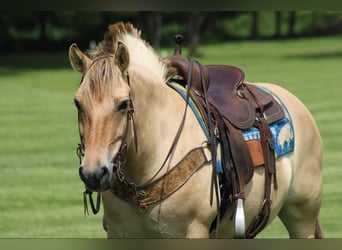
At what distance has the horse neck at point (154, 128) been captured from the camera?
3877 mm

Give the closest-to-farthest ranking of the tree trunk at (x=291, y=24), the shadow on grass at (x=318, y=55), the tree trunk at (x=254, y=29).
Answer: the shadow on grass at (x=318, y=55)
the tree trunk at (x=291, y=24)
the tree trunk at (x=254, y=29)

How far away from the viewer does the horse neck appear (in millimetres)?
3877

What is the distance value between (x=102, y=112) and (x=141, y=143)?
527mm

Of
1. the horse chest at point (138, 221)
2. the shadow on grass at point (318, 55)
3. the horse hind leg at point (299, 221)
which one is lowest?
the shadow on grass at point (318, 55)

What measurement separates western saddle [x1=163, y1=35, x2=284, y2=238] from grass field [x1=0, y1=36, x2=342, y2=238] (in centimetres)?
295

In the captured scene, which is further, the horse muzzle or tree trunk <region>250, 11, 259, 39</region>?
tree trunk <region>250, 11, 259, 39</region>

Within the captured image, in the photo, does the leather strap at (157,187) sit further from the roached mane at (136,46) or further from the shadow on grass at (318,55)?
the shadow on grass at (318,55)

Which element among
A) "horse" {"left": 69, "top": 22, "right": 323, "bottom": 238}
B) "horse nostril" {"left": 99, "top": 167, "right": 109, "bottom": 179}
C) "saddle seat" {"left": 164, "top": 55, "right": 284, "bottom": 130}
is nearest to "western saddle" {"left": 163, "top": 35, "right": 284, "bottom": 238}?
"saddle seat" {"left": 164, "top": 55, "right": 284, "bottom": 130}

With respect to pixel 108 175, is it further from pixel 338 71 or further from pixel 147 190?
pixel 338 71

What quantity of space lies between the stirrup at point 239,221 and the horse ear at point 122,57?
3.90 feet

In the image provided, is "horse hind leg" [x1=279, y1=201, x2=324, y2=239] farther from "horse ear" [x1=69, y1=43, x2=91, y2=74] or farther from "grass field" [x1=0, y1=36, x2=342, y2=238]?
"horse ear" [x1=69, y1=43, x2=91, y2=74]

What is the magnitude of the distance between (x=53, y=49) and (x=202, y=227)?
40.0 meters

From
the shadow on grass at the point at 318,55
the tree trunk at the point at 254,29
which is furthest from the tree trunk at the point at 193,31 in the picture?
the tree trunk at the point at 254,29

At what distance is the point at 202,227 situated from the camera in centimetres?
412
